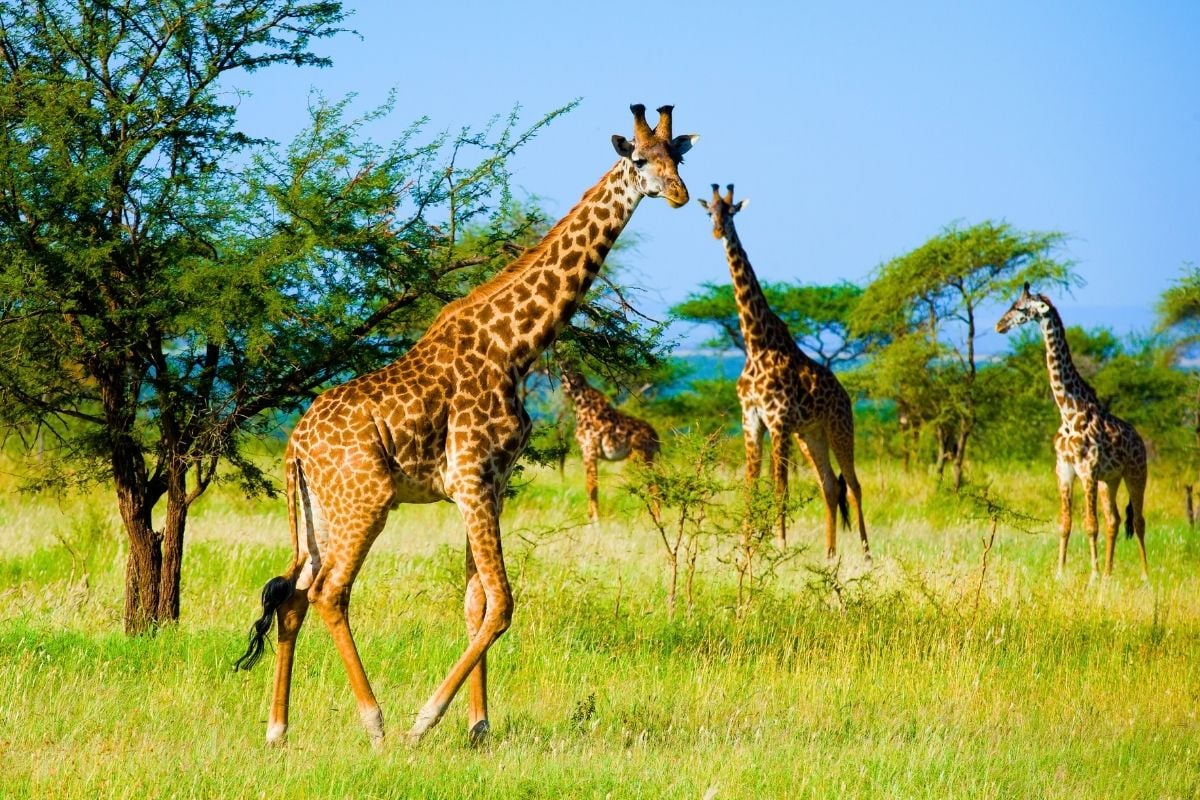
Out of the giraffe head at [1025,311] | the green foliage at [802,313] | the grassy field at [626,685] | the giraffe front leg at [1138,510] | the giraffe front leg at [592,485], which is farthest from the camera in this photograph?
the green foliage at [802,313]

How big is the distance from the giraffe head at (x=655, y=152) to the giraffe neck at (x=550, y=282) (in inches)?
3.4

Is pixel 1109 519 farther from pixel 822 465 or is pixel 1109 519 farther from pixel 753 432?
pixel 753 432

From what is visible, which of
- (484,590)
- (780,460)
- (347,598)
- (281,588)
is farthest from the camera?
(780,460)

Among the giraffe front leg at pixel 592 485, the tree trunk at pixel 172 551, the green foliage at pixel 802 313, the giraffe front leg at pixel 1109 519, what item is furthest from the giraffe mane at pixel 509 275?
the green foliage at pixel 802 313

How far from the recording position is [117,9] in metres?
9.46

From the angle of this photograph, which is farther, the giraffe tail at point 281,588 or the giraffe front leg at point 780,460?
the giraffe front leg at point 780,460

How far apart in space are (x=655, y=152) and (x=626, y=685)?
3.26 metres

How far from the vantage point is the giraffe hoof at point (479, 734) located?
7188 mm

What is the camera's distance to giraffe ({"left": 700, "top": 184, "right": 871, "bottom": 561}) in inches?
591

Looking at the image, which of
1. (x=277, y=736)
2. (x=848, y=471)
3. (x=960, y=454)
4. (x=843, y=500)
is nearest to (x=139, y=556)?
(x=277, y=736)

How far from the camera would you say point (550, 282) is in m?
7.47

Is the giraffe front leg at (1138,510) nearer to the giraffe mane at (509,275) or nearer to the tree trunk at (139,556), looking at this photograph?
the giraffe mane at (509,275)

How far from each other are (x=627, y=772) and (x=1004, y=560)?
27.2 ft

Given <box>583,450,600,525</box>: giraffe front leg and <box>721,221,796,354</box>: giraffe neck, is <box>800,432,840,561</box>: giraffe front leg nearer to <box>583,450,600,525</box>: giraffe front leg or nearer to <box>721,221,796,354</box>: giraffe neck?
<box>721,221,796,354</box>: giraffe neck
